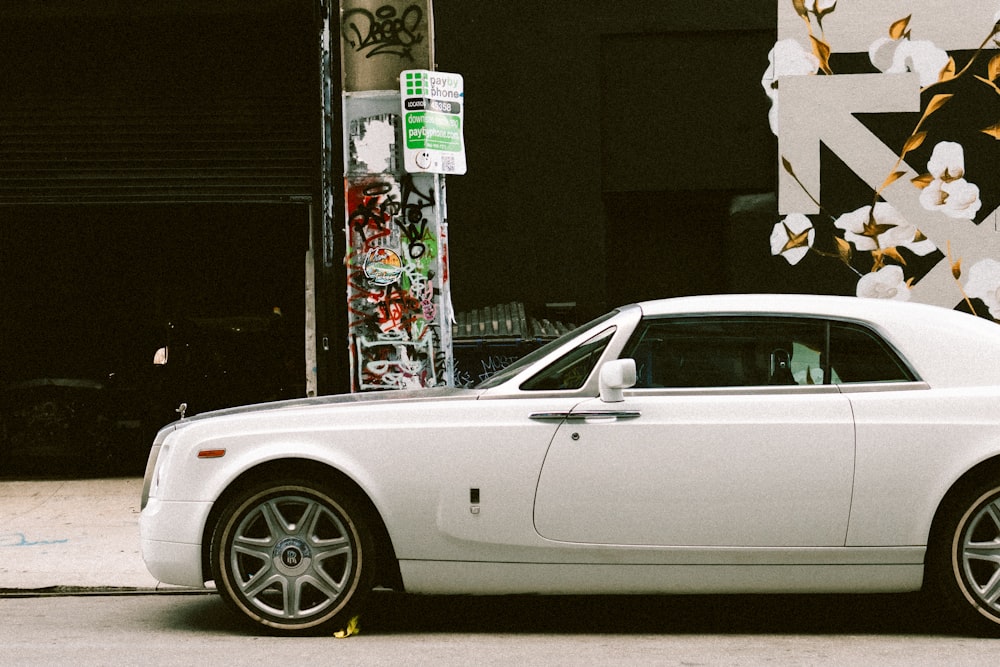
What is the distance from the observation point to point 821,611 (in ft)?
19.5

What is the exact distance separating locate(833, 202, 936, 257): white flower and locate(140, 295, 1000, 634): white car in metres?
5.17

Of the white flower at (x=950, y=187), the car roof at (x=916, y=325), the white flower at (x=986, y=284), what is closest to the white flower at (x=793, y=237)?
the white flower at (x=950, y=187)

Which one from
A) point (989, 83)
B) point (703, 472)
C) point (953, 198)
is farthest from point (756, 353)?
point (989, 83)

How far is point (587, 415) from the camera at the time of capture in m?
5.25

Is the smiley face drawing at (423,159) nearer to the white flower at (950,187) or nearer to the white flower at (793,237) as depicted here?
the white flower at (793,237)

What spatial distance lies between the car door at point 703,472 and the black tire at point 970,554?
463 millimetres

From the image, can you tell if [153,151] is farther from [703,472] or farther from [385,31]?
[703,472]

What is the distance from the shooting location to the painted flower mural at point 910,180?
1054cm

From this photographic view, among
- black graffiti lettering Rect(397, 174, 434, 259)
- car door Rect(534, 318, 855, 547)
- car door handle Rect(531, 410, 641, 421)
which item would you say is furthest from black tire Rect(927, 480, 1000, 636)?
black graffiti lettering Rect(397, 174, 434, 259)

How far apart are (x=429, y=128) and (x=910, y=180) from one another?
529 centimetres

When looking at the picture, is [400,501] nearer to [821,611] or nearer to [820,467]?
[820,467]

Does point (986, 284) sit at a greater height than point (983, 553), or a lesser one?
greater

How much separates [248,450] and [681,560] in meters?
2.06

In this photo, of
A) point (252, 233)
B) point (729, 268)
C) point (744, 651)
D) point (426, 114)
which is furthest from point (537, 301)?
point (744, 651)
